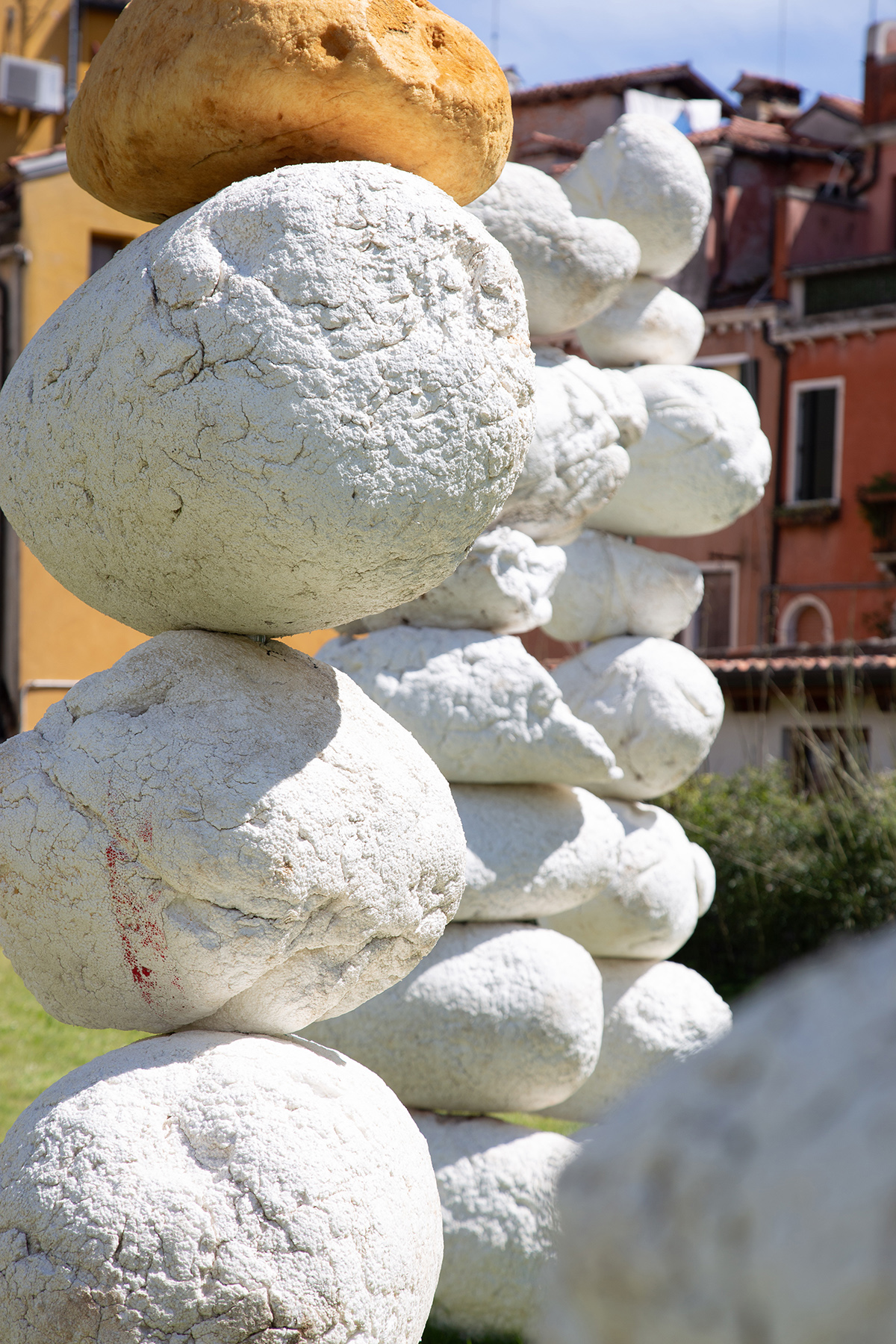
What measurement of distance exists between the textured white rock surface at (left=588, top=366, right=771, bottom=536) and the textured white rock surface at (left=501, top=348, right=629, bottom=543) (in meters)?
0.57

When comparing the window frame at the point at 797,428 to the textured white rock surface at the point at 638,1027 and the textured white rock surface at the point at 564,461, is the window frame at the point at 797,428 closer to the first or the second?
the textured white rock surface at the point at 638,1027

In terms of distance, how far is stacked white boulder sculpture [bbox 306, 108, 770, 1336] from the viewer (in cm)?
328

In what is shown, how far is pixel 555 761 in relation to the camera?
11.3ft

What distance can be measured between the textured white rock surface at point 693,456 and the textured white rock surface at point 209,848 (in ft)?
7.85

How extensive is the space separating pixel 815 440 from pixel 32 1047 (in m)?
12.1

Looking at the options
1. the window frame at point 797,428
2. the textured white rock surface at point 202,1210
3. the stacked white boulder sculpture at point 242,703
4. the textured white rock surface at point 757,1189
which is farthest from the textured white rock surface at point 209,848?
the window frame at point 797,428

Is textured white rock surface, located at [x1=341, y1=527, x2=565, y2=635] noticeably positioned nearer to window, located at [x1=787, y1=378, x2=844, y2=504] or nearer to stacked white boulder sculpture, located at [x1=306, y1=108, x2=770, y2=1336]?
stacked white boulder sculpture, located at [x1=306, y1=108, x2=770, y2=1336]

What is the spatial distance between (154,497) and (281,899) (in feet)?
2.07

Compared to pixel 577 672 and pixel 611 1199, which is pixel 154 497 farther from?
pixel 577 672

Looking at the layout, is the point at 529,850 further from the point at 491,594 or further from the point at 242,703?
the point at 242,703

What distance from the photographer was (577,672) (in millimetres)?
4512

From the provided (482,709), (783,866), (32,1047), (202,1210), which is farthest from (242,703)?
(783,866)

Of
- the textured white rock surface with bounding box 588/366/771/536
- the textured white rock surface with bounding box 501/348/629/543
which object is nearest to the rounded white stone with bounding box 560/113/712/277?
the textured white rock surface with bounding box 588/366/771/536

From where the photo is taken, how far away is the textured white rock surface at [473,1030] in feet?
10.7
